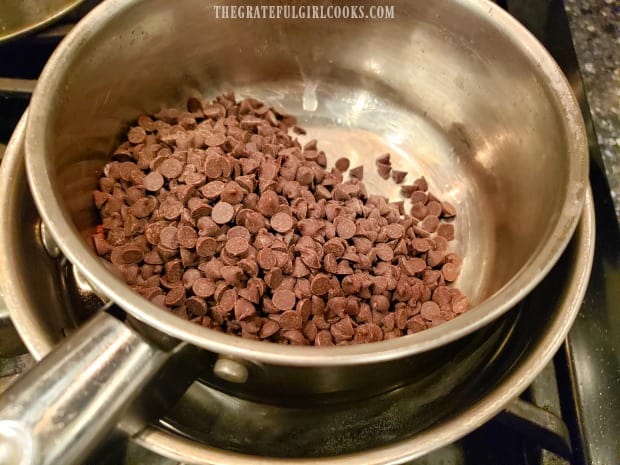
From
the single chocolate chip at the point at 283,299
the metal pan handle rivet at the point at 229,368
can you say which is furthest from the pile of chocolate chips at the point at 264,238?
the metal pan handle rivet at the point at 229,368

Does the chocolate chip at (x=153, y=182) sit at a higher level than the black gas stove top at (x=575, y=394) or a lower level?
higher

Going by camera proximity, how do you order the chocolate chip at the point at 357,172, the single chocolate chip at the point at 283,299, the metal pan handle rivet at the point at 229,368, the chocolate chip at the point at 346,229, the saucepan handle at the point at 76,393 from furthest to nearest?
the chocolate chip at the point at 357,172
the chocolate chip at the point at 346,229
the single chocolate chip at the point at 283,299
the metal pan handle rivet at the point at 229,368
the saucepan handle at the point at 76,393

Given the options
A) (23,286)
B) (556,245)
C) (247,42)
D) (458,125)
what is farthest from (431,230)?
(23,286)

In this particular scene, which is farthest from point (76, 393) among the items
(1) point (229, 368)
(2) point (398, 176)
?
(2) point (398, 176)

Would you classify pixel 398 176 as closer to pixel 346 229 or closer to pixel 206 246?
pixel 346 229

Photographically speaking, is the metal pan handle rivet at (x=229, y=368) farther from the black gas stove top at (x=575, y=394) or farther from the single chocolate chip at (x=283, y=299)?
the black gas stove top at (x=575, y=394)

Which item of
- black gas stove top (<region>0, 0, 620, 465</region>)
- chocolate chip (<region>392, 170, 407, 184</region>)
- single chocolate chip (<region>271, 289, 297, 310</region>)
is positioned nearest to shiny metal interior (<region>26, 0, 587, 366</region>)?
chocolate chip (<region>392, 170, 407, 184</region>)

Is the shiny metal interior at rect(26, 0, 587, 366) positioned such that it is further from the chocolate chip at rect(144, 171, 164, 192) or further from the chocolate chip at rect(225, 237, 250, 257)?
the chocolate chip at rect(225, 237, 250, 257)
